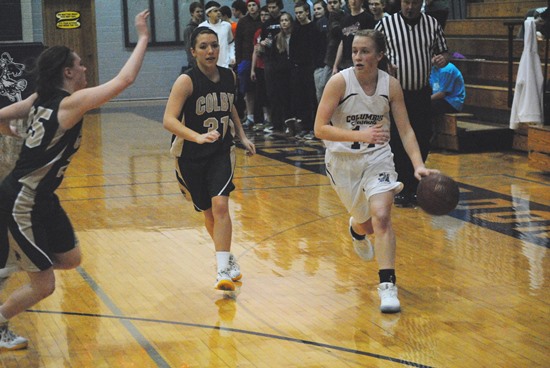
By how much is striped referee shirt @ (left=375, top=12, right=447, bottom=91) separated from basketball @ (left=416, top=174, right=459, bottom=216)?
3.05 meters

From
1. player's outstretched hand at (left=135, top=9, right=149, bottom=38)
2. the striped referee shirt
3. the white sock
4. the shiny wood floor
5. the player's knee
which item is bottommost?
the shiny wood floor

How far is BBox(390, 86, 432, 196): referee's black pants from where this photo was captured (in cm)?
834

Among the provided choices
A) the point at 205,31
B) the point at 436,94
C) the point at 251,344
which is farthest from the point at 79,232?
the point at 436,94

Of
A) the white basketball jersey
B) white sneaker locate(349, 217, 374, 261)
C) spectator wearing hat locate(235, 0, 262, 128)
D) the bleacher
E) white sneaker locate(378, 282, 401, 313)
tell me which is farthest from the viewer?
spectator wearing hat locate(235, 0, 262, 128)

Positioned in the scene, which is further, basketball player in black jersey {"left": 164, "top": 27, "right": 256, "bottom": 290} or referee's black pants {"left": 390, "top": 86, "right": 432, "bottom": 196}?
referee's black pants {"left": 390, "top": 86, "right": 432, "bottom": 196}

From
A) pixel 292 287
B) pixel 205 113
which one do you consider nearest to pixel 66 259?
pixel 205 113

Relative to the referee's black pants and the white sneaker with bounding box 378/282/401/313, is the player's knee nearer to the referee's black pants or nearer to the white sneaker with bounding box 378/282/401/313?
the white sneaker with bounding box 378/282/401/313

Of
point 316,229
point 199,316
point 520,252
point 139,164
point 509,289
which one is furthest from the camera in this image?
point 139,164

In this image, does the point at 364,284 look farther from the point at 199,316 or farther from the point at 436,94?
the point at 436,94

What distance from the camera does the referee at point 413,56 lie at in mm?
8242

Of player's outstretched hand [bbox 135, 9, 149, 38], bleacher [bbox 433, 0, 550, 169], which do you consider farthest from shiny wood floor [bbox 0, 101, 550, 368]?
bleacher [bbox 433, 0, 550, 169]

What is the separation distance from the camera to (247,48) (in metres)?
14.8

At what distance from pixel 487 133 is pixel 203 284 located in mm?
6615

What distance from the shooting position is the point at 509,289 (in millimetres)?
5715
